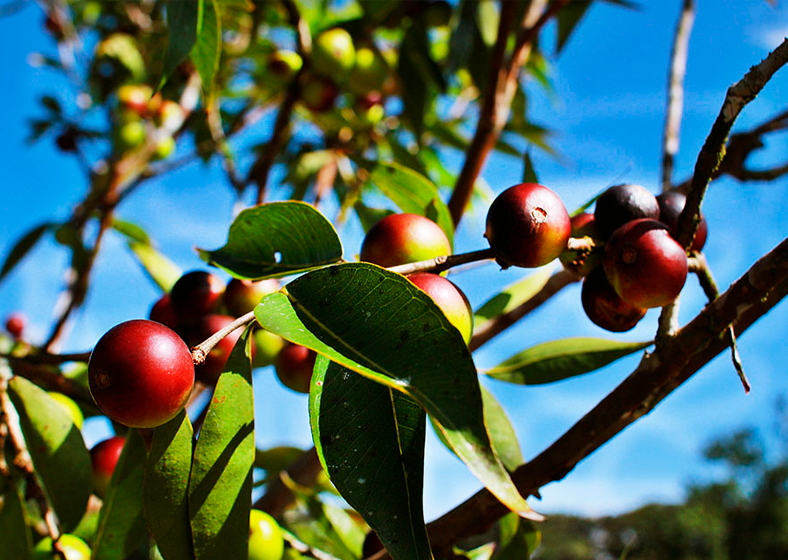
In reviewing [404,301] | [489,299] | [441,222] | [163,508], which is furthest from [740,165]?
[163,508]

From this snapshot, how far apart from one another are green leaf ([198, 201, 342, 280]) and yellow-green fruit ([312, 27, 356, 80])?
1290 millimetres

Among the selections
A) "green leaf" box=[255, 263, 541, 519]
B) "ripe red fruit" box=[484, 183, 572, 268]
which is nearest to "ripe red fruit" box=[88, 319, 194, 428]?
"green leaf" box=[255, 263, 541, 519]

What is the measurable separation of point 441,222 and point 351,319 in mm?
415

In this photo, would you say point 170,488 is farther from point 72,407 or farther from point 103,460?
point 72,407

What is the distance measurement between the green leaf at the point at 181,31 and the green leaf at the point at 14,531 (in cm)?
59

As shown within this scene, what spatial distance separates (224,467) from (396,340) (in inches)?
9.0

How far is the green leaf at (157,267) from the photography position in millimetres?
1293

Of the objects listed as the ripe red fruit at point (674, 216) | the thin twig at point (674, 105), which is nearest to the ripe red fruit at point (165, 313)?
the ripe red fruit at point (674, 216)

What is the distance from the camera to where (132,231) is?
1.59 meters

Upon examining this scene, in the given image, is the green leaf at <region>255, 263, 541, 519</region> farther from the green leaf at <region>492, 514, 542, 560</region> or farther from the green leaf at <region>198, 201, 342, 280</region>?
the green leaf at <region>492, 514, 542, 560</region>

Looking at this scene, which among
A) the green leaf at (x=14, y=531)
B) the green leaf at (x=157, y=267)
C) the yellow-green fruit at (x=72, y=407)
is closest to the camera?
the green leaf at (x=14, y=531)

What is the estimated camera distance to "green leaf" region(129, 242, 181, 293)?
4.24 ft

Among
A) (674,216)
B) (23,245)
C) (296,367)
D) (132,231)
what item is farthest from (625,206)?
(23,245)

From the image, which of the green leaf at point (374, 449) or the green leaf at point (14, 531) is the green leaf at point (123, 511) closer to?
the green leaf at point (14, 531)
